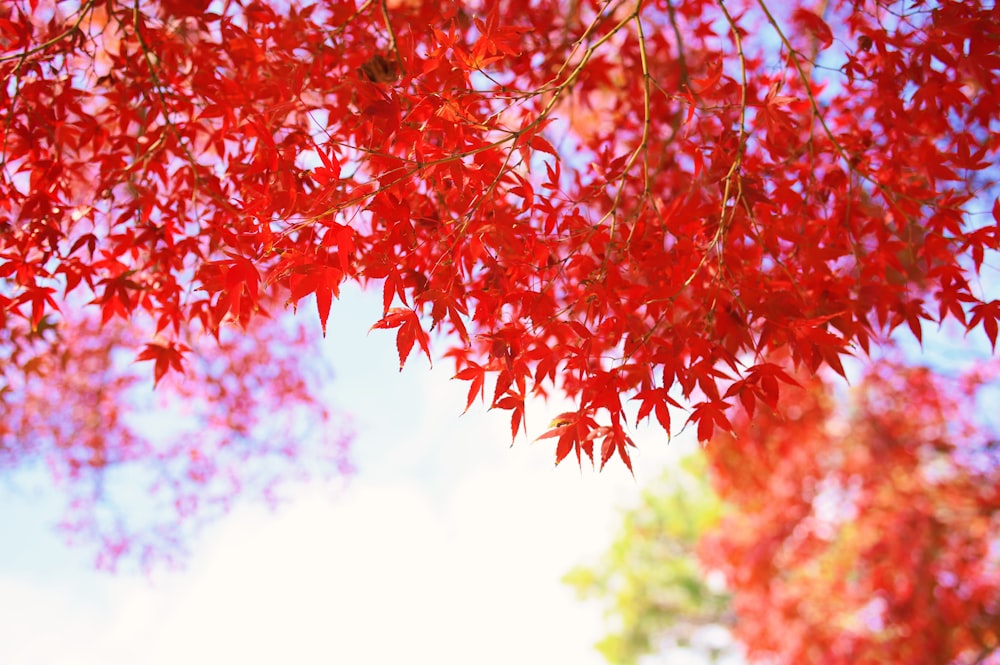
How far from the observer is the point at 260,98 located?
237 centimetres

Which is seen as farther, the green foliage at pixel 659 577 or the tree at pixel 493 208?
the green foliage at pixel 659 577

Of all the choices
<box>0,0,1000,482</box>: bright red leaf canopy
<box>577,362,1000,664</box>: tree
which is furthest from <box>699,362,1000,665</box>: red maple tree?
<box>0,0,1000,482</box>: bright red leaf canopy

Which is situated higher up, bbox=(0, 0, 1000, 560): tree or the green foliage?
the green foliage

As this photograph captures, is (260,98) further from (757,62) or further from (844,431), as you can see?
(844,431)

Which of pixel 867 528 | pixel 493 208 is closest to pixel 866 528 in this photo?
pixel 867 528

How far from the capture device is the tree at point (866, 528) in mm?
6426

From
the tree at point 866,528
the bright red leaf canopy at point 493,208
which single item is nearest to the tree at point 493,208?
the bright red leaf canopy at point 493,208

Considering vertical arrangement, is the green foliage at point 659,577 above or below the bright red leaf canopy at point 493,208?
above

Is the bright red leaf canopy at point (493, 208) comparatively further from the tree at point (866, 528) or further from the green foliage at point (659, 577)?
the green foliage at point (659, 577)

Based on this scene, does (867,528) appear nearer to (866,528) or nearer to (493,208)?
(866,528)

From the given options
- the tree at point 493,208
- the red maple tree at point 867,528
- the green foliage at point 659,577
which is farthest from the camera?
the green foliage at point 659,577

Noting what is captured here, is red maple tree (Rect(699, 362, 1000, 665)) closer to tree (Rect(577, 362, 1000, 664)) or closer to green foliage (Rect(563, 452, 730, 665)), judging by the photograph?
tree (Rect(577, 362, 1000, 664))

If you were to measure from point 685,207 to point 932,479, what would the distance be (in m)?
5.99

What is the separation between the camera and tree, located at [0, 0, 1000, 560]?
1805 millimetres
